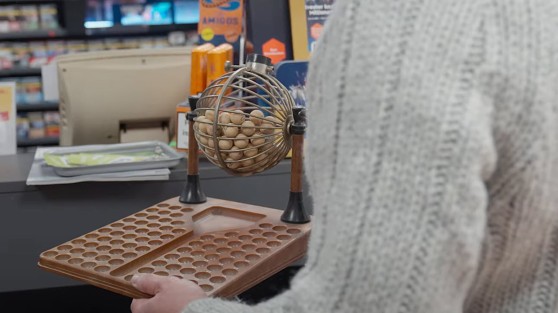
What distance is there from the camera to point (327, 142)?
61 cm

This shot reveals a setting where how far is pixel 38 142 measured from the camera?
436 centimetres

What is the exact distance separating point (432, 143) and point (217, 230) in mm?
795

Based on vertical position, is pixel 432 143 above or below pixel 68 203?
above

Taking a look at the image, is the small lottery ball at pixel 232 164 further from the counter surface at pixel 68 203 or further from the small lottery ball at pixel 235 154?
the counter surface at pixel 68 203

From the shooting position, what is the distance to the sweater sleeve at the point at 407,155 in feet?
1.83

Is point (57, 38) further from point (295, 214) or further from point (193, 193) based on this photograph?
point (295, 214)

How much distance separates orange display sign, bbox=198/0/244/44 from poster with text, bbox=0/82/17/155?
0.73m

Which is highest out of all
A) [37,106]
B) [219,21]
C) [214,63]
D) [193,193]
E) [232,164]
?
[219,21]

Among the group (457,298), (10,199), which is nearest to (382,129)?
(457,298)

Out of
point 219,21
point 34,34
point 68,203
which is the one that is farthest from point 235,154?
point 34,34

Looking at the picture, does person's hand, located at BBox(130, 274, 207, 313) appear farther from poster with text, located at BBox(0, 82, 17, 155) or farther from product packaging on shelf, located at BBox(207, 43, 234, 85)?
poster with text, located at BBox(0, 82, 17, 155)

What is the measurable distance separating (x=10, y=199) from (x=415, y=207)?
4.82ft

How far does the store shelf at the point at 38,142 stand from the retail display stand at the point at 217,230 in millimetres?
3193

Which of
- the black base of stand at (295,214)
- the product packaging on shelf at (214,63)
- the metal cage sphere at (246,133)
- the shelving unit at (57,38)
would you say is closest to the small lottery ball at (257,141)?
the metal cage sphere at (246,133)
